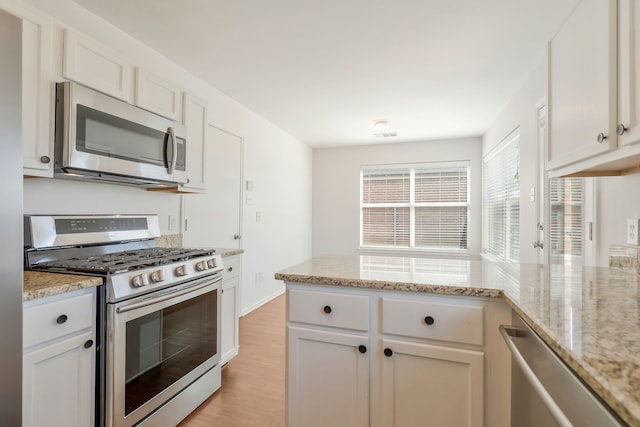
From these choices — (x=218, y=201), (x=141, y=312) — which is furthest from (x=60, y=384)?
(x=218, y=201)

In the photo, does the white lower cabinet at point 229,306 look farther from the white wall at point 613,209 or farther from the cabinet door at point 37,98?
the white wall at point 613,209

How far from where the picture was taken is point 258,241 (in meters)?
3.96

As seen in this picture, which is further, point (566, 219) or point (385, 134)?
point (385, 134)

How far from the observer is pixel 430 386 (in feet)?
3.92

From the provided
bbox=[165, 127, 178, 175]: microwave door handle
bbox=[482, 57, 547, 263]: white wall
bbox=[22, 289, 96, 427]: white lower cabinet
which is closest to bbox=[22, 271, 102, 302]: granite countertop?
bbox=[22, 289, 96, 427]: white lower cabinet

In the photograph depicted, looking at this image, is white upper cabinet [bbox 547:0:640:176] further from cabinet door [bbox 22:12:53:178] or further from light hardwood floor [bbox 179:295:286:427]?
cabinet door [bbox 22:12:53:178]

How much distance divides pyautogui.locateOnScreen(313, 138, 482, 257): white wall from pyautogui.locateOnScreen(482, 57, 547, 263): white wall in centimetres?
192

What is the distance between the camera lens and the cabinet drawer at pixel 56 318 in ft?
3.74

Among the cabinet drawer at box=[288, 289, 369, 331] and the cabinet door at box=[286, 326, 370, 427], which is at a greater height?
the cabinet drawer at box=[288, 289, 369, 331]

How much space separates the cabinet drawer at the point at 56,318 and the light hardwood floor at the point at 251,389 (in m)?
0.93

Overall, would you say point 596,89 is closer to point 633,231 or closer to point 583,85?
point 583,85

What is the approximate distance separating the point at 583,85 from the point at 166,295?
85.4 inches

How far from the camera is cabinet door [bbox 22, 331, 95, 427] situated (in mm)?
1153

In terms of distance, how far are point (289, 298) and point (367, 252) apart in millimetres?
4179
